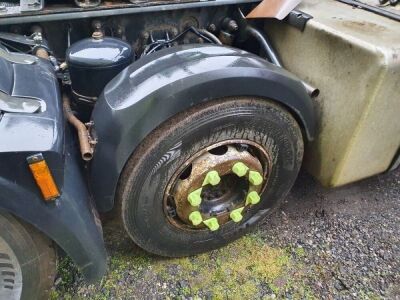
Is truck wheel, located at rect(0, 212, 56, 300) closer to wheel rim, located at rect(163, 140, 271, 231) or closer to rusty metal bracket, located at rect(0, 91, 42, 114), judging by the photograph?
rusty metal bracket, located at rect(0, 91, 42, 114)

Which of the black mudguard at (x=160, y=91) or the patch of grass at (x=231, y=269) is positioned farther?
the patch of grass at (x=231, y=269)

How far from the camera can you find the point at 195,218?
1.73 meters

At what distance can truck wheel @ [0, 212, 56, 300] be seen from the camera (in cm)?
127

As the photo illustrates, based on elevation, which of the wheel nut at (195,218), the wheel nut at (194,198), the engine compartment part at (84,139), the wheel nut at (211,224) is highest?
the engine compartment part at (84,139)

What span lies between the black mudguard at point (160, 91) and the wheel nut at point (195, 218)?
0.37 m

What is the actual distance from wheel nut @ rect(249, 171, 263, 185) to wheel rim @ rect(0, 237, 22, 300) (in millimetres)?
1006

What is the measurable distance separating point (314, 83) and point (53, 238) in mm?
1339

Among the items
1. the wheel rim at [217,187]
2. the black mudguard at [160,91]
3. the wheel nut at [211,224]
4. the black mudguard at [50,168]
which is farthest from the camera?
the wheel nut at [211,224]

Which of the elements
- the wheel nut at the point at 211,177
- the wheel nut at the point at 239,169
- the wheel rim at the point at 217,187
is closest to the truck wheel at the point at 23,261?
the wheel rim at the point at 217,187

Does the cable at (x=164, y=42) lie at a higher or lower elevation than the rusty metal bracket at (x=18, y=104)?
lower

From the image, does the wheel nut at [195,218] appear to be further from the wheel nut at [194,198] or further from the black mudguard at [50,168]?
the black mudguard at [50,168]

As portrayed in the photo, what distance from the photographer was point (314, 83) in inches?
71.7

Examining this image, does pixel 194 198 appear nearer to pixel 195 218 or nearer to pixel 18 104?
pixel 195 218

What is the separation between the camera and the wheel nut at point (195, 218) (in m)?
1.72
